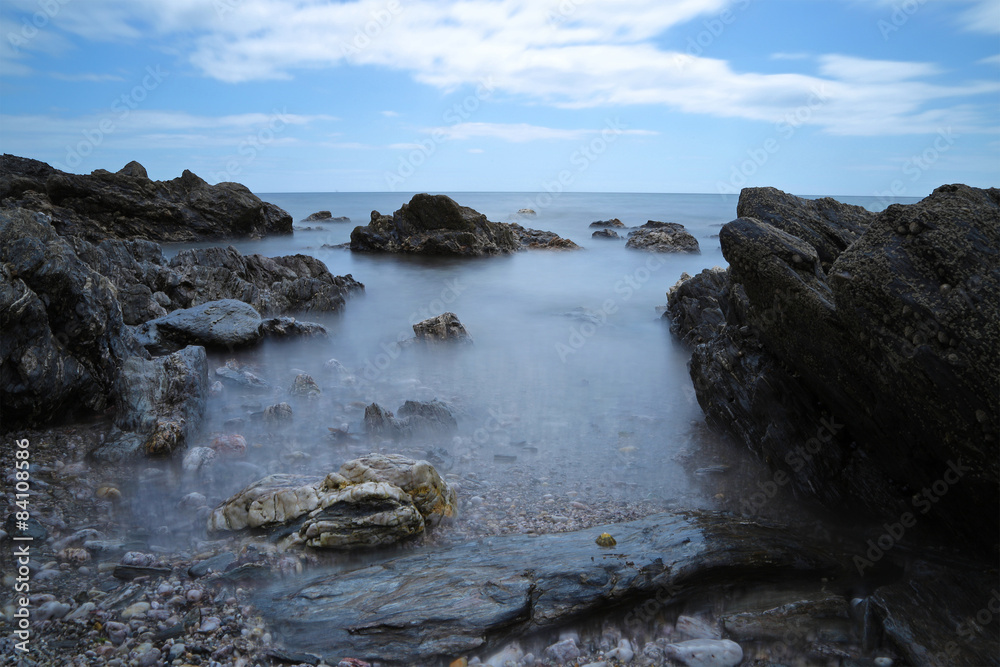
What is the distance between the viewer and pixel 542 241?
36.3m

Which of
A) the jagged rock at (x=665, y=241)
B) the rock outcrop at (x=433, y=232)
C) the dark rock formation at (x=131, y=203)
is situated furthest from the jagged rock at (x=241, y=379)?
the jagged rock at (x=665, y=241)

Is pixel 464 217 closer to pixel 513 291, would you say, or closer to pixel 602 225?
pixel 513 291

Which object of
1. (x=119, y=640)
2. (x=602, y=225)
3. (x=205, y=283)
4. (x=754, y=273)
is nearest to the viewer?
(x=119, y=640)

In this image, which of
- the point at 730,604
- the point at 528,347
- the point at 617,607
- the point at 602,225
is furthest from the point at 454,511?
the point at 602,225

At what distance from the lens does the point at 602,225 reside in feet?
178

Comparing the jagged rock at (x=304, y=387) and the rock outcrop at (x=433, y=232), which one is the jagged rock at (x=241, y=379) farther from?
the rock outcrop at (x=433, y=232)

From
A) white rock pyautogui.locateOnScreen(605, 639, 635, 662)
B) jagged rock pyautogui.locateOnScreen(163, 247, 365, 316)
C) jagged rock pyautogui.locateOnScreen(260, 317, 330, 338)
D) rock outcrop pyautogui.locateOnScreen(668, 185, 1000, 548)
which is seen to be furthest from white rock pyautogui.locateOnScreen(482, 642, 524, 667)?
jagged rock pyautogui.locateOnScreen(163, 247, 365, 316)

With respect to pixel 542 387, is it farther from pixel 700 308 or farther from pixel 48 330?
pixel 48 330

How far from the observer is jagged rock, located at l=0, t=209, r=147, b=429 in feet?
20.9

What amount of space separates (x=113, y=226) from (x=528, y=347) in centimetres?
2731

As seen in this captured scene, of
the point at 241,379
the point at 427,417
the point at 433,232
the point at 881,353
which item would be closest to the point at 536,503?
the point at 427,417

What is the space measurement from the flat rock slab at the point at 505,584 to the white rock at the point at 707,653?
0.48 metres

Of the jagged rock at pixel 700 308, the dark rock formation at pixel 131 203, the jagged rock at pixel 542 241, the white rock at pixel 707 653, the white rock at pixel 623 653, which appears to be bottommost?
the white rock at pixel 623 653

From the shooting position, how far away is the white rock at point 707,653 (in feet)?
13.2
